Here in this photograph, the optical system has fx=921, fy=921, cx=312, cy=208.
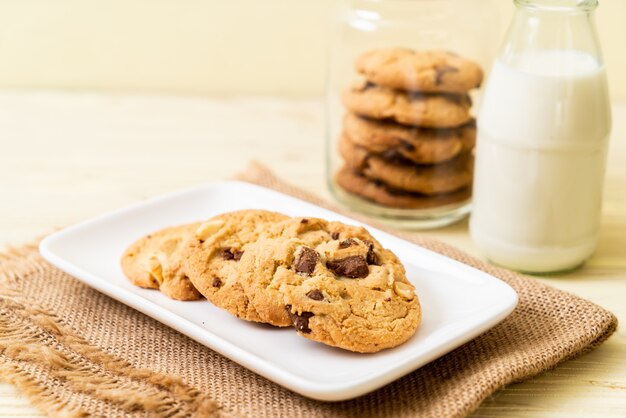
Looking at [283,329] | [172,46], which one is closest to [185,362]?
[283,329]

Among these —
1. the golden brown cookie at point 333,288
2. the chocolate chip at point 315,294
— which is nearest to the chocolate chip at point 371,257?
the golden brown cookie at point 333,288

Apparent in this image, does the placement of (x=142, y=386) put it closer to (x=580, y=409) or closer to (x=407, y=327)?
(x=407, y=327)

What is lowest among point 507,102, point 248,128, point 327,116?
point 248,128

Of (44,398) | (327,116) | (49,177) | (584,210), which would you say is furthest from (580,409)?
(49,177)

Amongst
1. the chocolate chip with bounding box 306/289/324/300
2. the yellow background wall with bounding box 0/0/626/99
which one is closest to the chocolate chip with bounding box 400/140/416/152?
the chocolate chip with bounding box 306/289/324/300

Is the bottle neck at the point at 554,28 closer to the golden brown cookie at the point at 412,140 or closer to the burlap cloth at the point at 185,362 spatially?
the golden brown cookie at the point at 412,140

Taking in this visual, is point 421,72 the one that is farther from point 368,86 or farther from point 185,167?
point 185,167
